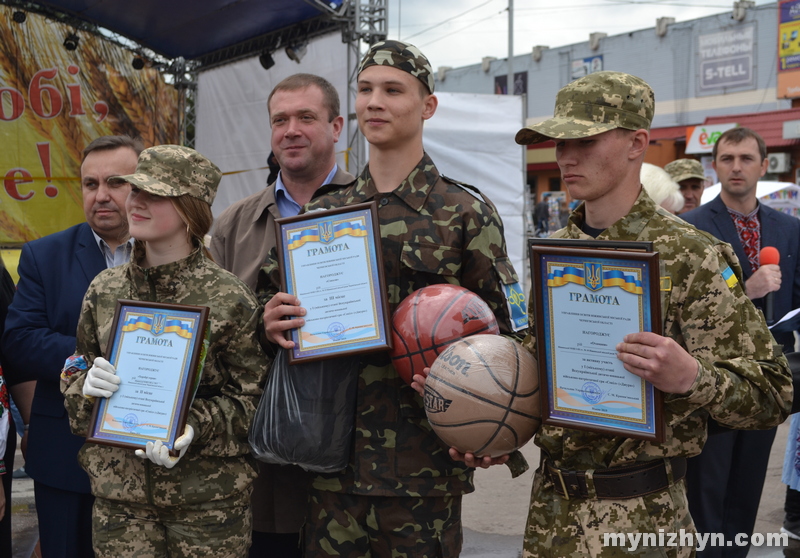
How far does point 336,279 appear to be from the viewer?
2570 millimetres

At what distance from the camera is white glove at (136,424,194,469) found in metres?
2.46

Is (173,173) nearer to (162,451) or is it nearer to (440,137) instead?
(162,451)

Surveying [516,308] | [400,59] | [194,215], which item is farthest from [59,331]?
[516,308]

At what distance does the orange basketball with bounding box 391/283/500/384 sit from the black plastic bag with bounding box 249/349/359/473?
25cm

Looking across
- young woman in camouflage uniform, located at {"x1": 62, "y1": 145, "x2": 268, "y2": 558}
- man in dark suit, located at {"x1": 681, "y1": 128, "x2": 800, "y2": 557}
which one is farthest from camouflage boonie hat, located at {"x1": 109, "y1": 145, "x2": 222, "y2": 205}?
man in dark suit, located at {"x1": 681, "y1": 128, "x2": 800, "y2": 557}

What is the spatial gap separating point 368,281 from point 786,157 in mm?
29954

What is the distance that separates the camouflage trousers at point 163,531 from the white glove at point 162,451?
0.25 metres

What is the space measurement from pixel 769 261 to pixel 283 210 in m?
2.99

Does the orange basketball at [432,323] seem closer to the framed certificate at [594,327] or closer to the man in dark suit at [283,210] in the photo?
the framed certificate at [594,327]

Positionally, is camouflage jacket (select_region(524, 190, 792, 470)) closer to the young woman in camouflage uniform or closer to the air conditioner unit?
the young woman in camouflage uniform

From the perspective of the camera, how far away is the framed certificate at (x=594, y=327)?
6.51 feet

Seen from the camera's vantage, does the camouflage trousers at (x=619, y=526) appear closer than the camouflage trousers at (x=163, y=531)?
Yes

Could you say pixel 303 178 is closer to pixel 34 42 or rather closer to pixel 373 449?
pixel 373 449

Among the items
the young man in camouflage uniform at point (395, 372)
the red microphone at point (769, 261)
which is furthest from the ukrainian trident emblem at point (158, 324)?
the red microphone at point (769, 261)
